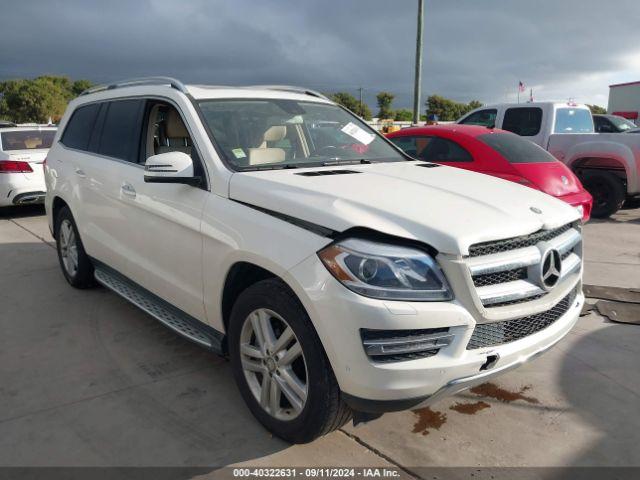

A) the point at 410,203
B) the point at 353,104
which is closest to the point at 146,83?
the point at 410,203

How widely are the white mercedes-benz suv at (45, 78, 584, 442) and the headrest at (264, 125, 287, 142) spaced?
0.02 metres

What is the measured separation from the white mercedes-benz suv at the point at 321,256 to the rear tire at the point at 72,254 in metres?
0.92

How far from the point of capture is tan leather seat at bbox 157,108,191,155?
3941mm

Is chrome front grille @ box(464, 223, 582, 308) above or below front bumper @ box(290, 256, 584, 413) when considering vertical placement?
above

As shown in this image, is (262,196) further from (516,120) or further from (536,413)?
(516,120)

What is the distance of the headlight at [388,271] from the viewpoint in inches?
89.7

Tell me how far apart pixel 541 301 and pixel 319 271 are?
3.58 feet

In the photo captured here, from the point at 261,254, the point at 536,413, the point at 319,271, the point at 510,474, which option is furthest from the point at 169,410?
the point at 536,413

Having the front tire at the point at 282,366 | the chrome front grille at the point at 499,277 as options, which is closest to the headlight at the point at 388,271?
the chrome front grille at the point at 499,277

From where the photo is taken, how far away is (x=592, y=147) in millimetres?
8766

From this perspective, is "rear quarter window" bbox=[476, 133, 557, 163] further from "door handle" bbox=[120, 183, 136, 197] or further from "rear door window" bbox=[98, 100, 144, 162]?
"door handle" bbox=[120, 183, 136, 197]

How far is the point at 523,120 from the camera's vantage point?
9555 millimetres

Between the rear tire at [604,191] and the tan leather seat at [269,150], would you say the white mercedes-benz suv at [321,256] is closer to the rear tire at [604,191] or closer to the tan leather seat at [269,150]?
the tan leather seat at [269,150]

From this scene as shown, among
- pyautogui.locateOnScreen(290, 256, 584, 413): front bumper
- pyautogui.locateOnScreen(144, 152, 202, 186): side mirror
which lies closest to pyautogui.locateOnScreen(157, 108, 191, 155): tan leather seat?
pyautogui.locateOnScreen(144, 152, 202, 186): side mirror
